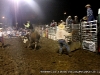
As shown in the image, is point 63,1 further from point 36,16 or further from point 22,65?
point 22,65

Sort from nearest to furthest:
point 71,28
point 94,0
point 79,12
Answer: point 71,28
point 94,0
point 79,12

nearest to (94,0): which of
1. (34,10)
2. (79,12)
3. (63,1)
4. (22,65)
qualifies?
(79,12)

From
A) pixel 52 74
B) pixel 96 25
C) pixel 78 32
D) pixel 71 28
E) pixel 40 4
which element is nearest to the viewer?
pixel 52 74

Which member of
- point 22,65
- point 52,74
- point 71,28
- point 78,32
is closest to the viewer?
point 52,74

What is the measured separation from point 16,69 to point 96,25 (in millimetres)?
5134

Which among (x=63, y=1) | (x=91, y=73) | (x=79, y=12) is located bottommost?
(x=91, y=73)

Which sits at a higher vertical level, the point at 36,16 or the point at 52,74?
the point at 36,16

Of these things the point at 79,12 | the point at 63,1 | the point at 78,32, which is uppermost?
the point at 63,1

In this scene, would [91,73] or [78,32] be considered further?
[78,32]

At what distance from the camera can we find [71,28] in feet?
45.3

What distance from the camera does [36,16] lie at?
56156 mm

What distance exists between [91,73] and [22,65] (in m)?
2.75

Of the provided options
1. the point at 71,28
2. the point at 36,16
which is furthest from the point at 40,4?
the point at 71,28

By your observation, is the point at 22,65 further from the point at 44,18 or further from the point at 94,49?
the point at 44,18
